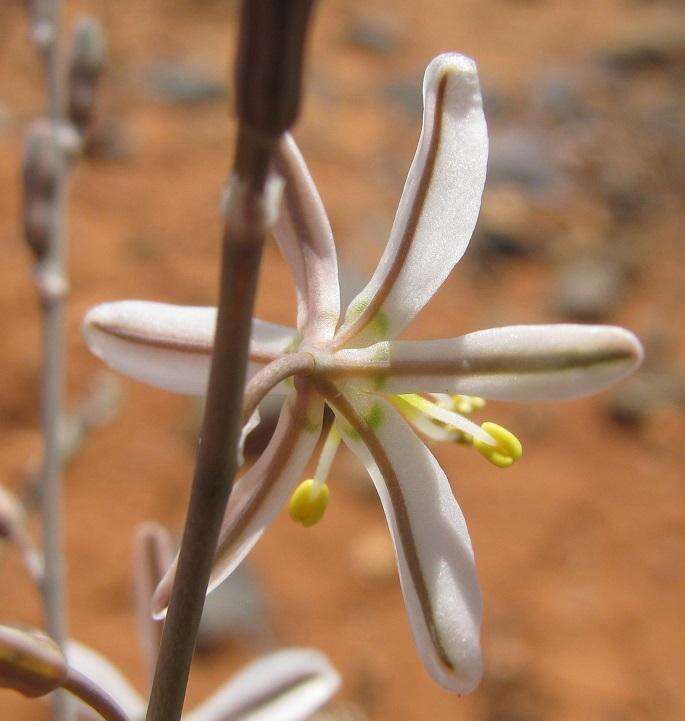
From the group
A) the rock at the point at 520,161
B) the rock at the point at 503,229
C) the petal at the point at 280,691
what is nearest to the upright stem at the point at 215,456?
the petal at the point at 280,691

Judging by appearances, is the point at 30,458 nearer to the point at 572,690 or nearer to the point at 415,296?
the point at 572,690

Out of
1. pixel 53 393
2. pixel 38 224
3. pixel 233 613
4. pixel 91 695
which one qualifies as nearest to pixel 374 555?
pixel 233 613

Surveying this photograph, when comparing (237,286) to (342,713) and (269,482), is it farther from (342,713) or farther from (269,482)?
(342,713)

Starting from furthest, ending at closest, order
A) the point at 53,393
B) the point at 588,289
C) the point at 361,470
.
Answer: the point at 588,289 < the point at 361,470 < the point at 53,393

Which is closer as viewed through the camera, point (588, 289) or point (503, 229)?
point (588, 289)

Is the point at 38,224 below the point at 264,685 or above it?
above

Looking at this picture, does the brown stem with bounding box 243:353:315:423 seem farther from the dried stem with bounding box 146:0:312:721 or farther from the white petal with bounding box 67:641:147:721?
the white petal with bounding box 67:641:147:721

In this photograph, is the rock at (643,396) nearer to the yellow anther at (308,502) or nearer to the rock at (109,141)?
the rock at (109,141)
